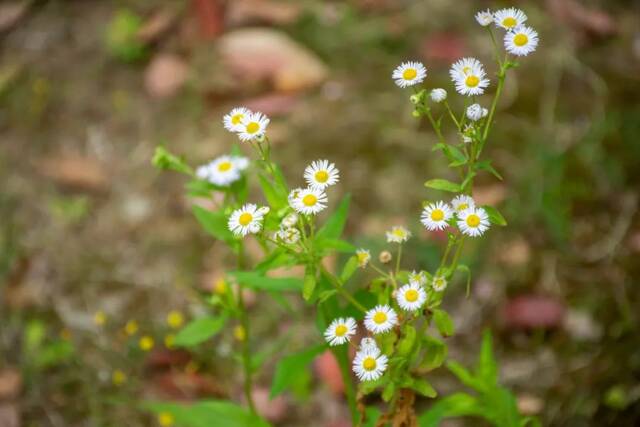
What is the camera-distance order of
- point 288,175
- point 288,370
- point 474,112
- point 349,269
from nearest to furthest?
point 474,112 → point 349,269 → point 288,370 → point 288,175

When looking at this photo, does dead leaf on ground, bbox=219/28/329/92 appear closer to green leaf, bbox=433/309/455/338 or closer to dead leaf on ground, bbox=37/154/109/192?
dead leaf on ground, bbox=37/154/109/192

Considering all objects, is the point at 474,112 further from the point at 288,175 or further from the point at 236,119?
the point at 288,175

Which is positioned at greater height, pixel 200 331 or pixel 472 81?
pixel 472 81

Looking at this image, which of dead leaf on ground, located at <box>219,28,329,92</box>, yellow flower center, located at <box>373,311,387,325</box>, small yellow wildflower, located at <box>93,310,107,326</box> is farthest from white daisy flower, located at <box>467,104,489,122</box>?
dead leaf on ground, located at <box>219,28,329,92</box>

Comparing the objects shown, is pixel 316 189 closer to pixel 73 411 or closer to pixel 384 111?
pixel 73 411

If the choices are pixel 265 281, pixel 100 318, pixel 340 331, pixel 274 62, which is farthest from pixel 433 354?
pixel 274 62

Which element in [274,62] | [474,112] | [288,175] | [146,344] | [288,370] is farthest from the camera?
[274,62]

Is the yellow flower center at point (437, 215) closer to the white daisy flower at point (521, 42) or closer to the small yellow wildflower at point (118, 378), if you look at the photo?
the white daisy flower at point (521, 42)

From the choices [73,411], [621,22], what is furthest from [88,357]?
[621,22]
